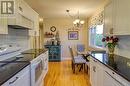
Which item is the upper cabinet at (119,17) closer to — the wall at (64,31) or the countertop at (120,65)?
the countertop at (120,65)

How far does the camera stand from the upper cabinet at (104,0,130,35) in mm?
2595

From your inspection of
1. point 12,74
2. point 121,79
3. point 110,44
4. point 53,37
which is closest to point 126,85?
point 121,79

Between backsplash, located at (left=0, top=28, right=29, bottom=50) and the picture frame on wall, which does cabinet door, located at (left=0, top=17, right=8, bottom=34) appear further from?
the picture frame on wall

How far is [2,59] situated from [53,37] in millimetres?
6599

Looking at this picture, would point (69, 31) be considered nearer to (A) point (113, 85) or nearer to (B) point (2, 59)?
(B) point (2, 59)

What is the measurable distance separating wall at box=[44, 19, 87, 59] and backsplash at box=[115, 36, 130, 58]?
570cm

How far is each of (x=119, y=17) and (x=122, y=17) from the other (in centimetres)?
16

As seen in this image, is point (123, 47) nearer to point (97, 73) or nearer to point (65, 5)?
point (97, 73)

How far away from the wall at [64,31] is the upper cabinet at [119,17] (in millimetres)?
5918

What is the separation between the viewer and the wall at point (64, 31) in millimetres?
9570

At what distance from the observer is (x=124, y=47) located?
3.49 m

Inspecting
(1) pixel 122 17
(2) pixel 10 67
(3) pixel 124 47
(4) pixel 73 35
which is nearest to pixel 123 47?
(3) pixel 124 47

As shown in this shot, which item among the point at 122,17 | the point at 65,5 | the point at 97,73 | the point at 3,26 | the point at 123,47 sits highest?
the point at 65,5

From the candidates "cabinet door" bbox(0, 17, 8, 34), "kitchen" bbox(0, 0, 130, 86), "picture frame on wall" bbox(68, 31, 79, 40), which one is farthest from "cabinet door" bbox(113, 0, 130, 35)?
"picture frame on wall" bbox(68, 31, 79, 40)
